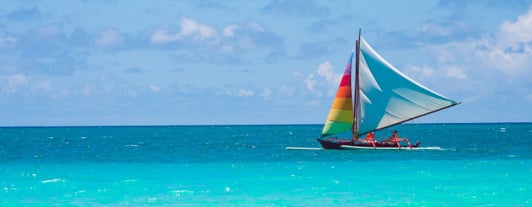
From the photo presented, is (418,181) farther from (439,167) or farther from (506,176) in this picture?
(439,167)

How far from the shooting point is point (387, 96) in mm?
68000

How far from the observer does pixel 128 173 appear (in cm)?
4812

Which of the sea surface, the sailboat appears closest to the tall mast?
the sailboat

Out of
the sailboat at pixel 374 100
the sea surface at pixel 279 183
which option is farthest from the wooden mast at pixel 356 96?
the sea surface at pixel 279 183

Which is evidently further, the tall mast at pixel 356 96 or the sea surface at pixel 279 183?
the tall mast at pixel 356 96

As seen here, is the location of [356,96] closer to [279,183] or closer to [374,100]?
[374,100]

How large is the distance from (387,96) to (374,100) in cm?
118

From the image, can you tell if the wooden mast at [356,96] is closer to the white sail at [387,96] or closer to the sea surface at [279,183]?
the white sail at [387,96]

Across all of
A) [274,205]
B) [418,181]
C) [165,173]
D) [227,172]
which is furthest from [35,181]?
[418,181]

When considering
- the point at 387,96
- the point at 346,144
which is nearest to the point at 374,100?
the point at 387,96

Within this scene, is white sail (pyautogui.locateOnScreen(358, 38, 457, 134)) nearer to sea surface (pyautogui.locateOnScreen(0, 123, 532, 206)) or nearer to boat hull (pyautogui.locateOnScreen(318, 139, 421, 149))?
boat hull (pyautogui.locateOnScreen(318, 139, 421, 149))

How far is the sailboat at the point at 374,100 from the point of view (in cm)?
6756

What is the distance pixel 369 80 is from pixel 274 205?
38.1 m

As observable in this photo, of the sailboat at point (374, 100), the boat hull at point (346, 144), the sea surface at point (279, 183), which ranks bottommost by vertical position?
the sea surface at point (279, 183)
